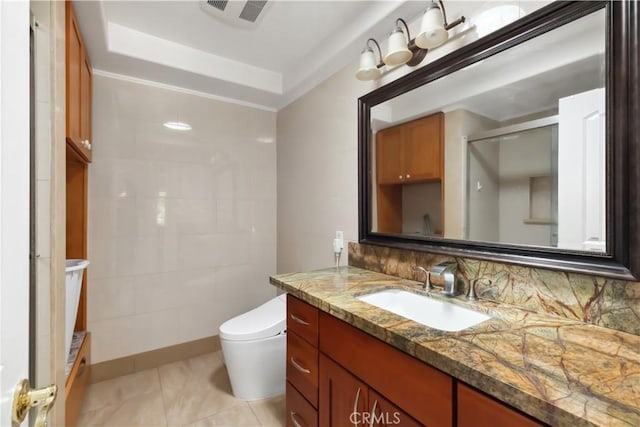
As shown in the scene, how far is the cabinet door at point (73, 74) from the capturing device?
135 centimetres

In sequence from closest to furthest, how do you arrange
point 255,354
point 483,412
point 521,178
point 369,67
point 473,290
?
point 483,412 → point 521,178 → point 473,290 → point 369,67 → point 255,354

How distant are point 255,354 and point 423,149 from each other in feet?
4.95

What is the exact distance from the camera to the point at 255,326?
1.80 m

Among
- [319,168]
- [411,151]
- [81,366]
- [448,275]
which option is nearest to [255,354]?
[81,366]

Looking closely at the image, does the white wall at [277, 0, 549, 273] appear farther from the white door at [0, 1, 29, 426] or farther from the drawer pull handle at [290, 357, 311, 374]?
the white door at [0, 1, 29, 426]

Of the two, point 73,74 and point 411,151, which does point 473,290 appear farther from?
point 73,74

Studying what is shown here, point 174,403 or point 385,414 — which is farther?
point 174,403

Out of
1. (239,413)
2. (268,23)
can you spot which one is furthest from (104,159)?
(239,413)

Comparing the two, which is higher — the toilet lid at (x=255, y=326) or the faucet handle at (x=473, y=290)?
the faucet handle at (x=473, y=290)

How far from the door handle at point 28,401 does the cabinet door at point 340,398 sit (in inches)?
32.7

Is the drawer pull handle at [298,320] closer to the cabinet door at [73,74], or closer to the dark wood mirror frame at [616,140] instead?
the dark wood mirror frame at [616,140]

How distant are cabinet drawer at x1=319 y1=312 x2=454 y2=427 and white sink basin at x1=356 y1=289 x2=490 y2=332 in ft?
0.76

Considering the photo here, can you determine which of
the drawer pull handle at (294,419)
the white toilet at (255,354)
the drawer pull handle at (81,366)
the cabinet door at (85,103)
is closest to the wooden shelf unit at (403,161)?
the white toilet at (255,354)

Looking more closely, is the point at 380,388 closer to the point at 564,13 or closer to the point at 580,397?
the point at 580,397
